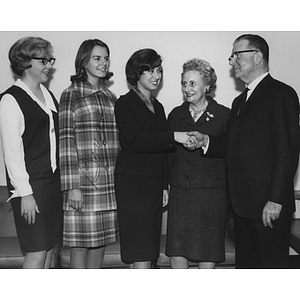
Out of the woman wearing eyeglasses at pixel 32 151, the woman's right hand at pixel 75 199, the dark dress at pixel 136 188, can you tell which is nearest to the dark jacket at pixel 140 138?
the dark dress at pixel 136 188

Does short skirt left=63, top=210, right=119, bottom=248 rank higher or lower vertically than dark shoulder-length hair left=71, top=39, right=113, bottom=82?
lower

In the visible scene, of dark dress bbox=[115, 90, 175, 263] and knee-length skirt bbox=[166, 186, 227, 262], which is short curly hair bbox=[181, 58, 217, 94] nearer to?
dark dress bbox=[115, 90, 175, 263]

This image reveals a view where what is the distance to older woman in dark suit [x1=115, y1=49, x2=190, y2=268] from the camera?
2963 mm

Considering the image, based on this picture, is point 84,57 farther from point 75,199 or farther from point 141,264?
point 141,264

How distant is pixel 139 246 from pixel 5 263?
4.19ft

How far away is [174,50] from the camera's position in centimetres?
377

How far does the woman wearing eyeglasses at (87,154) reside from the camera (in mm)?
2947

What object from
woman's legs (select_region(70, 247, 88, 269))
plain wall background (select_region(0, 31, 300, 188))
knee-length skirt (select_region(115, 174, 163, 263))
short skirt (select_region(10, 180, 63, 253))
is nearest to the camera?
short skirt (select_region(10, 180, 63, 253))

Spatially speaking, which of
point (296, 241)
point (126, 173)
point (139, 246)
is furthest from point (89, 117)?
point (296, 241)

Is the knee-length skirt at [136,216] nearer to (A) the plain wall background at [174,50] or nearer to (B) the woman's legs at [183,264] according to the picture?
(B) the woman's legs at [183,264]

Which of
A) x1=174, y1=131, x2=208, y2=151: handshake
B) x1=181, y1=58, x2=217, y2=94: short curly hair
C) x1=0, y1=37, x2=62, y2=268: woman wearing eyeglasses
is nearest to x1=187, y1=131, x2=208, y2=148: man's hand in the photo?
x1=174, y1=131, x2=208, y2=151: handshake

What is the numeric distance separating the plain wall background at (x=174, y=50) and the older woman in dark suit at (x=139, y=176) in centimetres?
81
